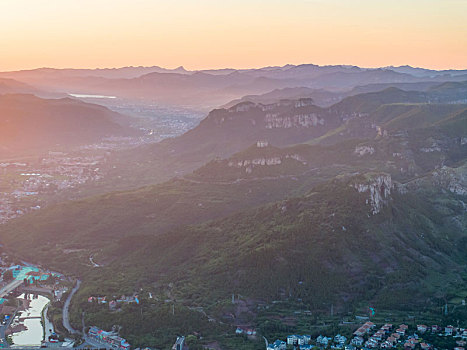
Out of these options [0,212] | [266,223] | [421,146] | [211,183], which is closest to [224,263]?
[266,223]

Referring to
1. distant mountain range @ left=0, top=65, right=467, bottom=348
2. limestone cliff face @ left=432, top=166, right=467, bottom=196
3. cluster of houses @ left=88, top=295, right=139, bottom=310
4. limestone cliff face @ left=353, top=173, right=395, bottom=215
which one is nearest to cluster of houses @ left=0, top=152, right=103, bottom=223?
distant mountain range @ left=0, top=65, right=467, bottom=348

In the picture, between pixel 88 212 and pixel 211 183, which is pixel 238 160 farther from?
pixel 88 212

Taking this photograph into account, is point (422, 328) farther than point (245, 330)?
No

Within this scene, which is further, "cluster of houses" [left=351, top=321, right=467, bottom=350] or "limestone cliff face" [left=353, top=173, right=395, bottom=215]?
"limestone cliff face" [left=353, top=173, right=395, bottom=215]

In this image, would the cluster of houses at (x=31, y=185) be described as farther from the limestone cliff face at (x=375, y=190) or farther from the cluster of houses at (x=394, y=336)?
the cluster of houses at (x=394, y=336)

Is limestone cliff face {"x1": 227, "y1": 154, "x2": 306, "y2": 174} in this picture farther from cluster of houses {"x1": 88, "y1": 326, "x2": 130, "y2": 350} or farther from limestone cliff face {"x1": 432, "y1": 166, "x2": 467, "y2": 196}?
cluster of houses {"x1": 88, "y1": 326, "x2": 130, "y2": 350}

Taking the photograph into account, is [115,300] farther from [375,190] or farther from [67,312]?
[375,190]

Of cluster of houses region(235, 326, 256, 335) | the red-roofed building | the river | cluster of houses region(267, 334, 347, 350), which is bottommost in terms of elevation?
the river

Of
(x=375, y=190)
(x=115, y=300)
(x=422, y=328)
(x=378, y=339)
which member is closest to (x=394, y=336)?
(x=378, y=339)
